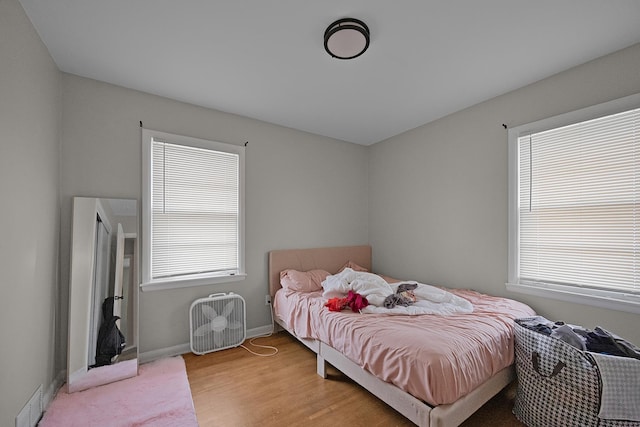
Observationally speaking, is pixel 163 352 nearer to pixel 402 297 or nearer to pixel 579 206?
pixel 402 297

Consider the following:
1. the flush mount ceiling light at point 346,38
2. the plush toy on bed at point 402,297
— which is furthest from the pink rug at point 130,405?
the flush mount ceiling light at point 346,38

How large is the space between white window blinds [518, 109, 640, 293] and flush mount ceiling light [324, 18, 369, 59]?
73.9 inches

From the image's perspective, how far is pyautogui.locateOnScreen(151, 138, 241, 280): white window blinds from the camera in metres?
2.69

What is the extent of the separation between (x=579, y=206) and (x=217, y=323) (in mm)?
3571

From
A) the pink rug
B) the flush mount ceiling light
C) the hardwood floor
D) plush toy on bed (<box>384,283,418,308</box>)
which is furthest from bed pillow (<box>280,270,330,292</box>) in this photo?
the flush mount ceiling light

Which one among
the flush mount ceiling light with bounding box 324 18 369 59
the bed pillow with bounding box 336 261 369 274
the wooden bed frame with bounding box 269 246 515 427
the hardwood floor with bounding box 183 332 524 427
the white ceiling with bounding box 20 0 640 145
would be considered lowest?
the hardwood floor with bounding box 183 332 524 427

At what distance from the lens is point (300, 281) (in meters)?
3.08

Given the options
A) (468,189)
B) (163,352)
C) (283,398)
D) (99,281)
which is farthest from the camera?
(468,189)

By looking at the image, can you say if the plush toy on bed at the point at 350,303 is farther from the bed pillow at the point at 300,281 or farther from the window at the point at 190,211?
the window at the point at 190,211

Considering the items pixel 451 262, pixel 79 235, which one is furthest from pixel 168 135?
pixel 451 262

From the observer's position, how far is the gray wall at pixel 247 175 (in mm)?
2350

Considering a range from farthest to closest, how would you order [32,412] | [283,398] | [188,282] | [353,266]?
[353,266] < [188,282] < [283,398] < [32,412]

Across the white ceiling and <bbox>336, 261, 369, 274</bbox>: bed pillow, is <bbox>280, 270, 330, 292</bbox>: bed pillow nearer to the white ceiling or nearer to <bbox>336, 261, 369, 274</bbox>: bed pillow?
<bbox>336, 261, 369, 274</bbox>: bed pillow

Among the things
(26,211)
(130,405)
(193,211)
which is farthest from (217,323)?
(26,211)
